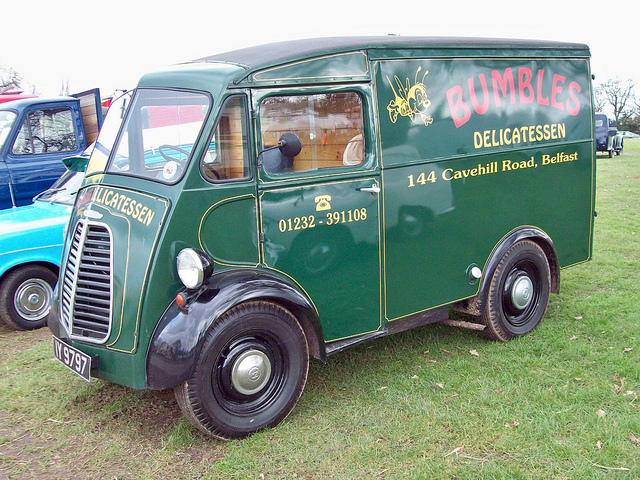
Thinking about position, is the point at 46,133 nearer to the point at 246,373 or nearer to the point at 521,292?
the point at 246,373

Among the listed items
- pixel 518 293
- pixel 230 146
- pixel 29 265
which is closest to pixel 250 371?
pixel 230 146

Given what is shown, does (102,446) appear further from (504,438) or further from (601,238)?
(601,238)

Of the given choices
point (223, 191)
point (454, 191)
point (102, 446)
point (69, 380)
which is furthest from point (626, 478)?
point (69, 380)

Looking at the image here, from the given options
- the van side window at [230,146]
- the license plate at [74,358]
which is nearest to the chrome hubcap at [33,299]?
the license plate at [74,358]

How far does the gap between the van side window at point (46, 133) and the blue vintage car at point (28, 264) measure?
2.11 metres

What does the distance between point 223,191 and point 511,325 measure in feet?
10.1

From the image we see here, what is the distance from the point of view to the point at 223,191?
13.0ft

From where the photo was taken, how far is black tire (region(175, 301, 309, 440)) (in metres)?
3.83

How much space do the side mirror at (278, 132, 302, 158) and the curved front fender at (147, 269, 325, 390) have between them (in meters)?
0.86

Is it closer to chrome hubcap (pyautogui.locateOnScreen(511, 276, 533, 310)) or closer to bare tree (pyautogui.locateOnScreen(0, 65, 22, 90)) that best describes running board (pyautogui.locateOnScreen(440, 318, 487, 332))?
chrome hubcap (pyautogui.locateOnScreen(511, 276, 533, 310))

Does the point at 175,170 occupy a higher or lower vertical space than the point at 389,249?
higher

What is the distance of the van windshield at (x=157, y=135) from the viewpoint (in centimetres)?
400

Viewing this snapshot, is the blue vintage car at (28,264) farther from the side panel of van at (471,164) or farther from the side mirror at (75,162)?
the side panel of van at (471,164)

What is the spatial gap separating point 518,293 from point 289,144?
110 inches
